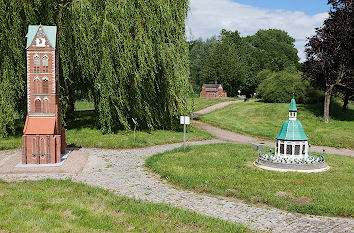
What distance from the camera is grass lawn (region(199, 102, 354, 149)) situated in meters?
22.4

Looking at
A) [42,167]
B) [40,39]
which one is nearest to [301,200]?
[42,167]

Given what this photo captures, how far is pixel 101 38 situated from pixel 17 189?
38.0 ft

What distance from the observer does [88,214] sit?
8.05 meters

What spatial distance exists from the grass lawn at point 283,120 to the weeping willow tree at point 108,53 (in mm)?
8344

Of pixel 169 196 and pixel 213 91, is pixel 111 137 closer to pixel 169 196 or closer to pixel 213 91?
pixel 169 196

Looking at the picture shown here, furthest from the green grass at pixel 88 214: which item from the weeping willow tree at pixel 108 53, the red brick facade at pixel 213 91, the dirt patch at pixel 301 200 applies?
the red brick facade at pixel 213 91

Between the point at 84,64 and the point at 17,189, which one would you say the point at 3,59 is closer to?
the point at 84,64

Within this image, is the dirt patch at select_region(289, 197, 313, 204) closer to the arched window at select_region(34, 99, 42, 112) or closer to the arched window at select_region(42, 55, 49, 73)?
the arched window at select_region(34, 99, 42, 112)

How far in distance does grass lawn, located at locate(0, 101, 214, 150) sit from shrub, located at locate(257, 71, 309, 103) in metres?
18.5

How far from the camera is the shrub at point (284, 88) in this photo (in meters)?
37.4

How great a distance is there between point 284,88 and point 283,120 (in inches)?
417

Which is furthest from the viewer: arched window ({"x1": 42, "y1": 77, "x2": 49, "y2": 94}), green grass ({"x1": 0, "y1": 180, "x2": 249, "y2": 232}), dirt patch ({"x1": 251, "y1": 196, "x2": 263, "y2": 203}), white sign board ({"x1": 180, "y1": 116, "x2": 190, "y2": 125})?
white sign board ({"x1": 180, "y1": 116, "x2": 190, "y2": 125})

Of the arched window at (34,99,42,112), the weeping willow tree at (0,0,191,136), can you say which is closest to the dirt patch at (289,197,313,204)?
the arched window at (34,99,42,112)

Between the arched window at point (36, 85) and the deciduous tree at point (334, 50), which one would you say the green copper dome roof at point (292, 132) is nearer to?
the arched window at point (36, 85)
